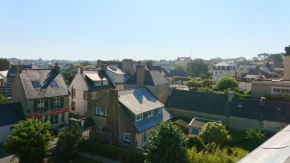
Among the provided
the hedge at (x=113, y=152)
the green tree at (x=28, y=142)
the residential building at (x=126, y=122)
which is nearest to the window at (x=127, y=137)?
the residential building at (x=126, y=122)

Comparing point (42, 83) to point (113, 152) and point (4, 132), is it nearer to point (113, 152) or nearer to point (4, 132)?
point (4, 132)

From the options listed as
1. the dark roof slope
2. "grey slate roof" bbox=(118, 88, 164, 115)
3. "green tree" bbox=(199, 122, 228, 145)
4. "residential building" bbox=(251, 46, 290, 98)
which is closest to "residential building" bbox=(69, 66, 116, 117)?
"grey slate roof" bbox=(118, 88, 164, 115)

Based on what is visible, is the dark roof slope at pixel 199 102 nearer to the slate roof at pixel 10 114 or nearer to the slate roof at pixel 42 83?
the slate roof at pixel 42 83

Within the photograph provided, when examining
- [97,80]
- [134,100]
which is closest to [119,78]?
[97,80]

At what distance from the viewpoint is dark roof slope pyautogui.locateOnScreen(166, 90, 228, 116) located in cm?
3575

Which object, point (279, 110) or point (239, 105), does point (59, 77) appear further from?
point (279, 110)

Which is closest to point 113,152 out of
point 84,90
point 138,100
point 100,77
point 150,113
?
point 150,113

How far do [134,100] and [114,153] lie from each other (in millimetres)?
8252

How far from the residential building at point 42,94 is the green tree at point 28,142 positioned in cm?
870

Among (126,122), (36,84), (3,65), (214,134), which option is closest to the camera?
(214,134)

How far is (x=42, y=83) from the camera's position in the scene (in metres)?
33.5

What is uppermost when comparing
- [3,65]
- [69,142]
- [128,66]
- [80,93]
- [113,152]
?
[3,65]

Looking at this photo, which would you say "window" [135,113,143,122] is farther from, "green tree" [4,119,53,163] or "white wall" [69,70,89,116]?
"white wall" [69,70,89,116]

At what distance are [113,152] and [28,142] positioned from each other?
9162mm
